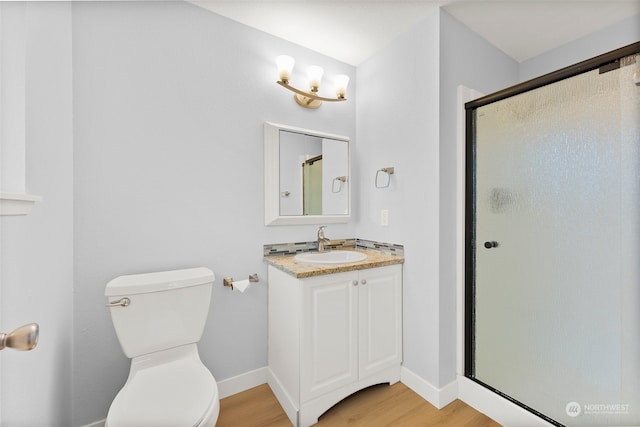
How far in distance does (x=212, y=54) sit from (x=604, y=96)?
2.05 meters

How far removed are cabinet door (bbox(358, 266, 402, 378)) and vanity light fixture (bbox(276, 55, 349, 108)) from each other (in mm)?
1226

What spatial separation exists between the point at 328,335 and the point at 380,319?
1.30 ft

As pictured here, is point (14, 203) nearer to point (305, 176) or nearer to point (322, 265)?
point (322, 265)

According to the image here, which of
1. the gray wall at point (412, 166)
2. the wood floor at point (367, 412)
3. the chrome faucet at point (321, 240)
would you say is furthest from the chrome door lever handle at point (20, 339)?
the gray wall at point (412, 166)

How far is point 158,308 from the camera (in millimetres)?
1286

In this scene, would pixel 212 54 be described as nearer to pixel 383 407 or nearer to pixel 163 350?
pixel 163 350

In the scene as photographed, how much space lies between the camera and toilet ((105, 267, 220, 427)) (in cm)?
101

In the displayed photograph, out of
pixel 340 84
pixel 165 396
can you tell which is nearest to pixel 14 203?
pixel 165 396

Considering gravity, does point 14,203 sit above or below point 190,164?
below

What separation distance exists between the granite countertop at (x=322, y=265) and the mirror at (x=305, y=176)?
0.87 feet

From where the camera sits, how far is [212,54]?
1673 millimetres

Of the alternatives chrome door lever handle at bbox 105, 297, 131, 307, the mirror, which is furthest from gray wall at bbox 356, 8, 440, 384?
chrome door lever handle at bbox 105, 297, 131, 307

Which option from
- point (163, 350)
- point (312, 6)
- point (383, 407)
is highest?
point (312, 6)

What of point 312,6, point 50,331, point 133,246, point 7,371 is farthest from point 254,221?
point 312,6
